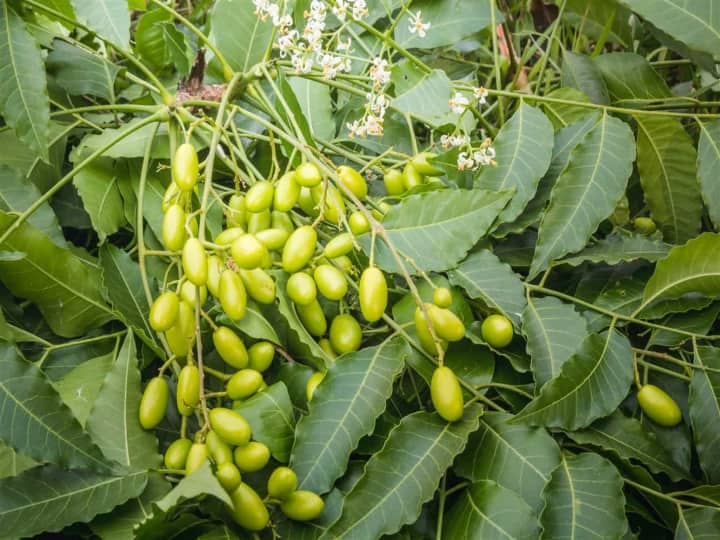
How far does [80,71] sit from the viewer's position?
2.77ft

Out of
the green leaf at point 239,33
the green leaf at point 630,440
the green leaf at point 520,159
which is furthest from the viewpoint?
the green leaf at point 239,33

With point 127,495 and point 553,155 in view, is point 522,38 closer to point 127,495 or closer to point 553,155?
point 553,155

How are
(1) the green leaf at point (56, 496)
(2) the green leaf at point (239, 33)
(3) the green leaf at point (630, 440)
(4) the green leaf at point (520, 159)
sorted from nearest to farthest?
(1) the green leaf at point (56, 496) < (3) the green leaf at point (630, 440) < (4) the green leaf at point (520, 159) < (2) the green leaf at point (239, 33)

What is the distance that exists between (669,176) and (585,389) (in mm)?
363

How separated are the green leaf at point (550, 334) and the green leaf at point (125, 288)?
1.20 feet

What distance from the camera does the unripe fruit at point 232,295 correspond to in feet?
1.93

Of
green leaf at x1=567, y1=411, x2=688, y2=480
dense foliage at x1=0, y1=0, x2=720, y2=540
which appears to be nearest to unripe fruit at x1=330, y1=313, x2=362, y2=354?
dense foliage at x1=0, y1=0, x2=720, y2=540

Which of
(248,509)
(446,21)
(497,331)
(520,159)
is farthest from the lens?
(446,21)

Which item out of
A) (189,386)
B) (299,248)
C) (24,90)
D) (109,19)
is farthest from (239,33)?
(189,386)

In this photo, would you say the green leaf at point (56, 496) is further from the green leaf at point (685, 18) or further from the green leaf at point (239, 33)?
the green leaf at point (685, 18)

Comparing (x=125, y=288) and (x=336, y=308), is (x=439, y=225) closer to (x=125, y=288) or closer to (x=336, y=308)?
(x=336, y=308)

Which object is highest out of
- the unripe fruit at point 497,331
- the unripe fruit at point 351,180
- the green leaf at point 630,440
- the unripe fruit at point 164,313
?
the unripe fruit at point 351,180


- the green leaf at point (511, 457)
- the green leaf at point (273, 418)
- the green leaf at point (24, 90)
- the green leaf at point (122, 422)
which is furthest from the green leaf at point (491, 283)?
the green leaf at point (24, 90)

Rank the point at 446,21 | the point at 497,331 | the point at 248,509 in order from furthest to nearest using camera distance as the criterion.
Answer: the point at 446,21 < the point at 497,331 < the point at 248,509
